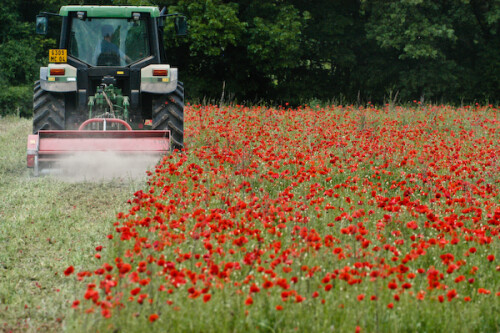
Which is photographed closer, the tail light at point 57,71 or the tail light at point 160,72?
the tail light at point 57,71

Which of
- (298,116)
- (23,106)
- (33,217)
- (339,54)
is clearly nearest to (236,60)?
(339,54)

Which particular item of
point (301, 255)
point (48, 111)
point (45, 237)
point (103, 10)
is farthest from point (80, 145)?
point (301, 255)

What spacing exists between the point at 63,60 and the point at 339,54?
16469 millimetres

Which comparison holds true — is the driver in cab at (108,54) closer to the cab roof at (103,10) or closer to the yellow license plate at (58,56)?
the cab roof at (103,10)

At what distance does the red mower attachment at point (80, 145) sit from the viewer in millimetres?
7836

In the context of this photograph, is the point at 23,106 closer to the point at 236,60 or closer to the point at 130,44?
the point at 236,60

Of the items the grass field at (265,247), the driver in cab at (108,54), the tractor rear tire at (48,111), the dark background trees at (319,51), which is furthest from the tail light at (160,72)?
the dark background trees at (319,51)

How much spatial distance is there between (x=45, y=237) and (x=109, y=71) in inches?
167

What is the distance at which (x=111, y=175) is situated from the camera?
26.0ft

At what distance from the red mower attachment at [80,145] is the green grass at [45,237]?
1.01 feet

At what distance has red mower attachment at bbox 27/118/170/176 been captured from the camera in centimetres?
784

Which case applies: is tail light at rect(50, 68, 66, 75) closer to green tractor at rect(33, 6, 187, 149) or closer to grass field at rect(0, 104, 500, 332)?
green tractor at rect(33, 6, 187, 149)

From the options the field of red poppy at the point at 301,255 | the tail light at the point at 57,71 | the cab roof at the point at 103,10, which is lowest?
the field of red poppy at the point at 301,255

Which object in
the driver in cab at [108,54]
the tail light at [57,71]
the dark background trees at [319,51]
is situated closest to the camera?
the tail light at [57,71]
